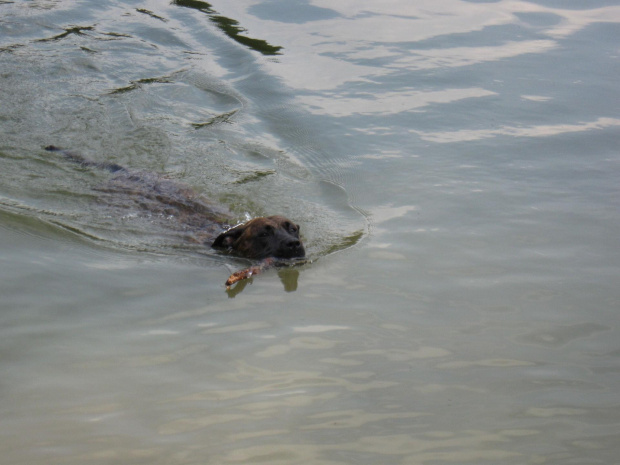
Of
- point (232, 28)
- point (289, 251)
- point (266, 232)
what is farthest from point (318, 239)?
point (232, 28)

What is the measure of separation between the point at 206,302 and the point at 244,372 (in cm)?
129

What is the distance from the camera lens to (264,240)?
24.5 feet

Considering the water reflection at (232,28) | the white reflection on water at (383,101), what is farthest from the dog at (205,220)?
the water reflection at (232,28)

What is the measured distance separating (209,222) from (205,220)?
63mm

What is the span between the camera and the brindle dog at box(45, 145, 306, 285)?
7.27 metres

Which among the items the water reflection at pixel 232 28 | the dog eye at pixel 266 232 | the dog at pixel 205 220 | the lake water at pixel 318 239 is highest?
the water reflection at pixel 232 28

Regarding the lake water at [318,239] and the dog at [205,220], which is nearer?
the lake water at [318,239]

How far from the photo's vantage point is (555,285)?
6297 millimetres

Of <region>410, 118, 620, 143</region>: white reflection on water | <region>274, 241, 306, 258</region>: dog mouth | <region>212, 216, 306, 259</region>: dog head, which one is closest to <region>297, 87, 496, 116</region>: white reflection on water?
<region>410, 118, 620, 143</region>: white reflection on water

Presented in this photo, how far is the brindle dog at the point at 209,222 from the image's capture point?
7.27 metres

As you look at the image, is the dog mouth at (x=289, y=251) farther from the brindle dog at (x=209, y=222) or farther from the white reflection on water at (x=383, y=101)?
the white reflection on water at (x=383, y=101)

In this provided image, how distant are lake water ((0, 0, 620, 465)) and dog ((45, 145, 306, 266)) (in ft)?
0.74

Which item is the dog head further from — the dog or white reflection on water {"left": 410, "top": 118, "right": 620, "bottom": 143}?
white reflection on water {"left": 410, "top": 118, "right": 620, "bottom": 143}

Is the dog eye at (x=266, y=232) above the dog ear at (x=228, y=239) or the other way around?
above
